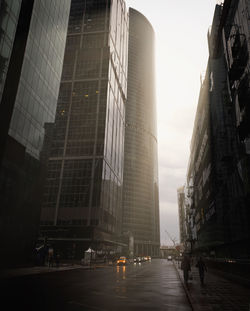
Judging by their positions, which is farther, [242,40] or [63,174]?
[63,174]

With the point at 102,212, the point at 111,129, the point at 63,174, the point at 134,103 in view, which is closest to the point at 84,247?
the point at 102,212

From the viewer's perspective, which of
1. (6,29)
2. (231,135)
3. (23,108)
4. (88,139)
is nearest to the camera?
(6,29)

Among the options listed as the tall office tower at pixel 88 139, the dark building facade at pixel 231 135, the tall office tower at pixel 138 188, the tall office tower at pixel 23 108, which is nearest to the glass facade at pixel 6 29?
the tall office tower at pixel 23 108

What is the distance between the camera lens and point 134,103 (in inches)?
7864

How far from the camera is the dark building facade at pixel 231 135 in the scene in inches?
1220

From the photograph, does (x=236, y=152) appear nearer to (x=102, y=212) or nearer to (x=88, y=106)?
(x=102, y=212)

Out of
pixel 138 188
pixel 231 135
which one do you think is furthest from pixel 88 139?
pixel 138 188

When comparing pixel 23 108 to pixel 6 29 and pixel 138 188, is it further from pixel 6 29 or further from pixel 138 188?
pixel 138 188

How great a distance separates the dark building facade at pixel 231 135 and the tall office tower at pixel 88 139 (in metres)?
39.7

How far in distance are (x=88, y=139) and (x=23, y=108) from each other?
57254mm

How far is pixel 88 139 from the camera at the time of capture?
91.0 meters

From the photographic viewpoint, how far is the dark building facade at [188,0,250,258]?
3100 centimetres

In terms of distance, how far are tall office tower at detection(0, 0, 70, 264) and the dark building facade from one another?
26347 millimetres

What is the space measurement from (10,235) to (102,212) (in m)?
50.8
